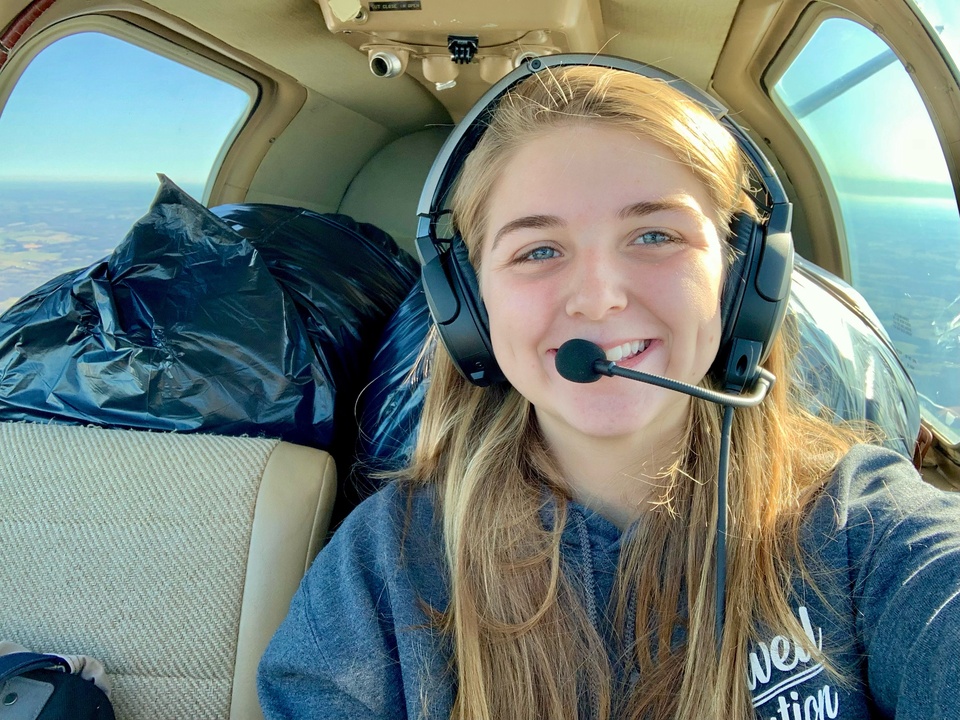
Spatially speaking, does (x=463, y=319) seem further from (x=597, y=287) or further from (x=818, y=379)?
(x=818, y=379)

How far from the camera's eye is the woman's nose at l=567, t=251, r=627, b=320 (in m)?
0.82

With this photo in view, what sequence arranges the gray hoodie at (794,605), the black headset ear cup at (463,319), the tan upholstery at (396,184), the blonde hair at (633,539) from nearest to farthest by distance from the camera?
the gray hoodie at (794,605)
the blonde hair at (633,539)
the black headset ear cup at (463,319)
the tan upholstery at (396,184)

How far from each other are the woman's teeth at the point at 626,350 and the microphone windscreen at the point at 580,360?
0.06 m

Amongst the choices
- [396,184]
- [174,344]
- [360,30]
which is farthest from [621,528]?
[396,184]

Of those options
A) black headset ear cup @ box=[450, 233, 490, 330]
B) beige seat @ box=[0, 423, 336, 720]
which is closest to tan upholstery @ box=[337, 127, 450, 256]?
beige seat @ box=[0, 423, 336, 720]

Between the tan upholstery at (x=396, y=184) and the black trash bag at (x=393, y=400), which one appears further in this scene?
the tan upholstery at (x=396, y=184)

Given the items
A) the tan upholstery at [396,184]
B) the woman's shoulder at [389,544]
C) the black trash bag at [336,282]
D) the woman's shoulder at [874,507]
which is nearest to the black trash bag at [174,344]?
the black trash bag at [336,282]

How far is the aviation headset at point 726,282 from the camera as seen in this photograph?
34.5 inches

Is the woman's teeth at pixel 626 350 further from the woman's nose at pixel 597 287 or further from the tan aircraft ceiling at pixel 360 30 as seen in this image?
the tan aircraft ceiling at pixel 360 30

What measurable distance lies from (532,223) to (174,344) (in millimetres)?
742

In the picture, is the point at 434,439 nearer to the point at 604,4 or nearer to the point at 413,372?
the point at 413,372

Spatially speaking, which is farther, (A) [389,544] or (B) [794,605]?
(A) [389,544]

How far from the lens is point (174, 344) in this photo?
4.19 feet

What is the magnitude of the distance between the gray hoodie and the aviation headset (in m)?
0.21
